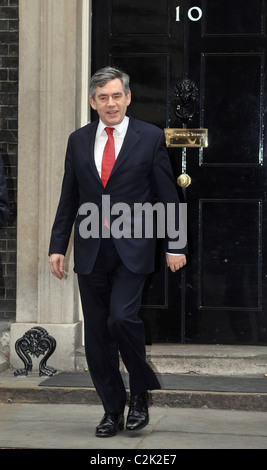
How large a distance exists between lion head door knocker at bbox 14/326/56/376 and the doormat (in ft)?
0.72

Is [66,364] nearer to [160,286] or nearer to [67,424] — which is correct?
[160,286]

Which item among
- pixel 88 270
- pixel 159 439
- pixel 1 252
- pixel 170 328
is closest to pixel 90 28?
pixel 1 252

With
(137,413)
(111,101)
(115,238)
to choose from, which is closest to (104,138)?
(111,101)

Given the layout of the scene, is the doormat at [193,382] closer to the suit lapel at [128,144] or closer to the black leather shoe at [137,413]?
the black leather shoe at [137,413]

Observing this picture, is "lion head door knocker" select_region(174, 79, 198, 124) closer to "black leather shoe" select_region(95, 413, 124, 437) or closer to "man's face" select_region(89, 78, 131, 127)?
"man's face" select_region(89, 78, 131, 127)

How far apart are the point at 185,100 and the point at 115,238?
2604mm

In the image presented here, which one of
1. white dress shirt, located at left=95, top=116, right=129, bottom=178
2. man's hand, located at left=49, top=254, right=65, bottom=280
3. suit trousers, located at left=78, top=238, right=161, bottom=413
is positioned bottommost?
suit trousers, located at left=78, top=238, right=161, bottom=413

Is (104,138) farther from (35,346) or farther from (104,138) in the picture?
Result: (35,346)

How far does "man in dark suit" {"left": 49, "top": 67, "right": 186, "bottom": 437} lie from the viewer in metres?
5.58

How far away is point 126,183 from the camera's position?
5.59 metres

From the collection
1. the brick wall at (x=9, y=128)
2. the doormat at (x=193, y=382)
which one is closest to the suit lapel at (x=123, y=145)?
the doormat at (x=193, y=382)

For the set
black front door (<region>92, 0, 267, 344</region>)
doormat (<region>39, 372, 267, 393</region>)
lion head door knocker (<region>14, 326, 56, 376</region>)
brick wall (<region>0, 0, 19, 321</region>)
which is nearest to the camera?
doormat (<region>39, 372, 267, 393</region>)

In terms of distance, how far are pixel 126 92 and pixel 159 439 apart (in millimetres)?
1987

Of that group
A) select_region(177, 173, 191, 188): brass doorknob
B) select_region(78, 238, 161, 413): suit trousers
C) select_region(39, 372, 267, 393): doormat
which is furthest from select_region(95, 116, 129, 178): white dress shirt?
select_region(177, 173, 191, 188): brass doorknob
